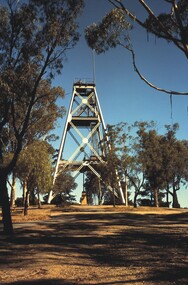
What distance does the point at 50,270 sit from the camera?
890 cm

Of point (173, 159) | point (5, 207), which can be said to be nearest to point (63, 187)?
point (173, 159)

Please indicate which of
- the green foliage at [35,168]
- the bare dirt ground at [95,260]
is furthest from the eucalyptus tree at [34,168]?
the bare dirt ground at [95,260]

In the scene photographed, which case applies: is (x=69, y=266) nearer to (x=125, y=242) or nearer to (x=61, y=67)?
(x=125, y=242)

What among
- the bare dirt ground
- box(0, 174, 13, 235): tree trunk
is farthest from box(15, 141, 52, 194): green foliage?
the bare dirt ground

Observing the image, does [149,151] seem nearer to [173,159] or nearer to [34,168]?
[173,159]

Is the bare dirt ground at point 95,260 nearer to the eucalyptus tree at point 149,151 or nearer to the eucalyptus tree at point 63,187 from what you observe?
the eucalyptus tree at point 149,151

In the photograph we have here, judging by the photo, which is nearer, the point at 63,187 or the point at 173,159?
the point at 173,159

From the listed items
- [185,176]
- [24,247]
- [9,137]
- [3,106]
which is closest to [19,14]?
[3,106]

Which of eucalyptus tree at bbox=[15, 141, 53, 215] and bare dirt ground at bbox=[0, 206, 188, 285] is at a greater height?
eucalyptus tree at bbox=[15, 141, 53, 215]

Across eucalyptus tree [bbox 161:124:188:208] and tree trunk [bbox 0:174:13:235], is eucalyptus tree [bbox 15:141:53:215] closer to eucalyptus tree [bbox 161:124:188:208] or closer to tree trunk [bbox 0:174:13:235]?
tree trunk [bbox 0:174:13:235]

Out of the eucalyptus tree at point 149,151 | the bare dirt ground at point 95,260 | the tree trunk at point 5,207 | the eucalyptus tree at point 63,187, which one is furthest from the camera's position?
the eucalyptus tree at point 63,187

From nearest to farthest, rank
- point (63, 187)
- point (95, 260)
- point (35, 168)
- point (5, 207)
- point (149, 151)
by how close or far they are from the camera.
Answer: point (95, 260), point (5, 207), point (35, 168), point (149, 151), point (63, 187)

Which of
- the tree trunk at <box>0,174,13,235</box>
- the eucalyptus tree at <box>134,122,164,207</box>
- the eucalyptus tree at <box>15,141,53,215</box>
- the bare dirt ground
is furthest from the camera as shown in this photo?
the eucalyptus tree at <box>134,122,164,207</box>

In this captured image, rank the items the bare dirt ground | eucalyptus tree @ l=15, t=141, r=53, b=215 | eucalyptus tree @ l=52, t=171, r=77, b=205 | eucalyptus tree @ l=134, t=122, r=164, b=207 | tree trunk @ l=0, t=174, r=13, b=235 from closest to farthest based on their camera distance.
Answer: the bare dirt ground, tree trunk @ l=0, t=174, r=13, b=235, eucalyptus tree @ l=15, t=141, r=53, b=215, eucalyptus tree @ l=134, t=122, r=164, b=207, eucalyptus tree @ l=52, t=171, r=77, b=205
